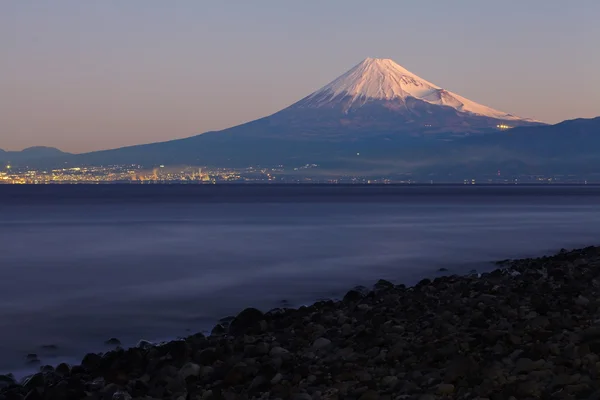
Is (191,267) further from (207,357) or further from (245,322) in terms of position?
(207,357)

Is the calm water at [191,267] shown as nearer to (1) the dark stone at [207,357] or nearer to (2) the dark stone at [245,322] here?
(2) the dark stone at [245,322]

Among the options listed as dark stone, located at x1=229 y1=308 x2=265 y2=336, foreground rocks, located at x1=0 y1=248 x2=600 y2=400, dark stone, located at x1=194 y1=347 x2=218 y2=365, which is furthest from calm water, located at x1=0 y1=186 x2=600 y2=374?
dark stone, located at x1=194 y1=347 x2=218 y2=365

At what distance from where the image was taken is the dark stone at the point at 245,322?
580 inches

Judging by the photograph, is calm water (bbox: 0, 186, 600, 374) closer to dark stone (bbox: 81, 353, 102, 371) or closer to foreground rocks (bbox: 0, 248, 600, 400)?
dark stone (bbox: 81, 353, 102, 371)

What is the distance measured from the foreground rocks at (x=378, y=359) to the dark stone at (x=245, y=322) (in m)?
0.02

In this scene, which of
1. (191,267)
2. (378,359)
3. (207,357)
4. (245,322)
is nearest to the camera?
(378,359)

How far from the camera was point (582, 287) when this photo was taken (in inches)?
629

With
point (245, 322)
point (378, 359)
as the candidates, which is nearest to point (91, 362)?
point (245, 322)

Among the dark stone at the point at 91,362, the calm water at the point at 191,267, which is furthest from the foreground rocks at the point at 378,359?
the calm water at the point at 191,267

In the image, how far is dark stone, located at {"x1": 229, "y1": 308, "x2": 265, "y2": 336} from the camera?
14.7 metres

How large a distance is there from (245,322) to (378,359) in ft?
16.6

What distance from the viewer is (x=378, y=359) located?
10391 mm

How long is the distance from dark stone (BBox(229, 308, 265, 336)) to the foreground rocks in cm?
2

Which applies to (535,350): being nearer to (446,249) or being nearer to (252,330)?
(252,330)
